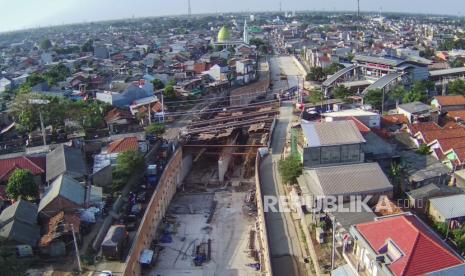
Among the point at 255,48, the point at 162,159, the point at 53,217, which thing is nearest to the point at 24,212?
the point at 53,217

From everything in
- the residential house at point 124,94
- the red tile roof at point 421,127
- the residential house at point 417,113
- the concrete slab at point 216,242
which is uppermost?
the residential house at point 124,94

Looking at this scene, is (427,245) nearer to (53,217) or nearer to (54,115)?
(53,217)

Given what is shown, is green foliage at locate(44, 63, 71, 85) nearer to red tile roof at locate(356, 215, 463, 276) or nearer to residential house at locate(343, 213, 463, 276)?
residential house at locate(343, 213, 463, 276)

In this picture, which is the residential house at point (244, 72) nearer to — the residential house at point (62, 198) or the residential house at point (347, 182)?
the residential house at point (347, 182)

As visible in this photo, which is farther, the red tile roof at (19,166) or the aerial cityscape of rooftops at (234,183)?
the red tile roof at (19,166)

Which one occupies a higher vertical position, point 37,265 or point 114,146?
point 114,146

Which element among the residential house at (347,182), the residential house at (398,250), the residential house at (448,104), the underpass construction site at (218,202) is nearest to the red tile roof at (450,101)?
the residential house at (448,104)

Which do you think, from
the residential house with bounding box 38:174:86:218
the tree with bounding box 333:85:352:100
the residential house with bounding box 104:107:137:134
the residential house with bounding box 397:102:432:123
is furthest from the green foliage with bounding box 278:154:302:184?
the tree with bounding box 333:85:352:100
